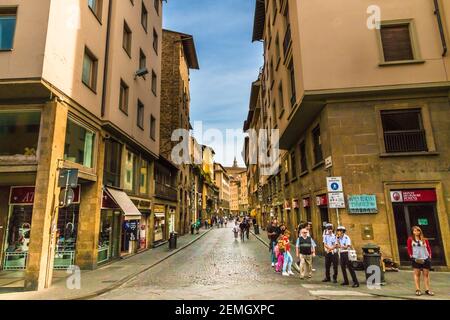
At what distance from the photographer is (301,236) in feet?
35.2

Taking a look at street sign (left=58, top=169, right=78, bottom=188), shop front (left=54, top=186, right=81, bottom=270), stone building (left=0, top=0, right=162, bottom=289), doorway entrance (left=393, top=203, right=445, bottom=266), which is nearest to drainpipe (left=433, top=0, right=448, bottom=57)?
doorway entrance (left=393, top=203, right=445, bottom=266)

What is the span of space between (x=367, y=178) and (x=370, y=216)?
1.66 meters

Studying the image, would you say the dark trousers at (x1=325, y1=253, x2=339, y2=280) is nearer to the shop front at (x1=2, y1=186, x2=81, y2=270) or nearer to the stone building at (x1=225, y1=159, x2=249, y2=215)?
the shop front at (x1=2, y1=186, x2=81, y2=270)

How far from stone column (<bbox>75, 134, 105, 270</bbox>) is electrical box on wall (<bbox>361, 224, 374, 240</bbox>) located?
11.8 metres

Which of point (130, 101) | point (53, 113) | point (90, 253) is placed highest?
point (130, 101)

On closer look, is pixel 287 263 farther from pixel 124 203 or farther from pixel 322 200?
pixel 124 203

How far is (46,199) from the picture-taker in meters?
9.68

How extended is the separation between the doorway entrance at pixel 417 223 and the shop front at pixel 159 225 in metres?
16.1

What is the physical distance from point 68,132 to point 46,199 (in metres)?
3.23

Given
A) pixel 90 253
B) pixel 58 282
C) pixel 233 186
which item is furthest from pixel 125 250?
pixel 233 186

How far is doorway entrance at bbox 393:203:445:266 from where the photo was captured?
1193cm

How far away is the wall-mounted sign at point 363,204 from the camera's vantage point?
12.3 metres
